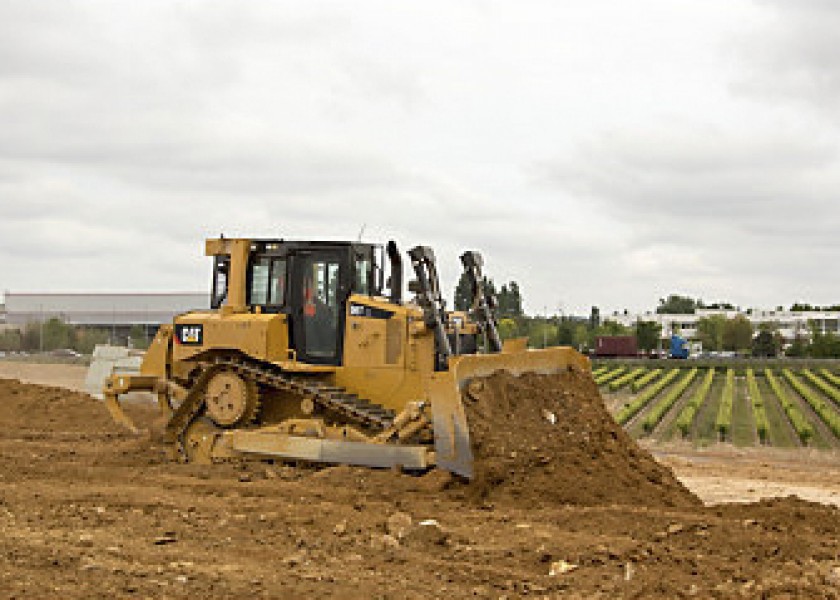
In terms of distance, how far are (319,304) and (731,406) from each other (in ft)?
86.2

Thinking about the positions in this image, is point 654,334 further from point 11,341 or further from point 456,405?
point 456,405

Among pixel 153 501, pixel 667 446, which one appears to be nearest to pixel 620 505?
pixel 153 501

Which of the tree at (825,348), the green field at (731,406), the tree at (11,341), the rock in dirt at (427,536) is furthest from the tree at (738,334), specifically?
the rock in dirt at (427,536)

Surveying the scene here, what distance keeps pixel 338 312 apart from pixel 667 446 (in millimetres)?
14741

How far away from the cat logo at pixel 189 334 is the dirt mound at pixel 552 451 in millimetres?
4587

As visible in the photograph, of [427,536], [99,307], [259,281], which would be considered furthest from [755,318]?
[427,536]

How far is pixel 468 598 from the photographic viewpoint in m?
7.48

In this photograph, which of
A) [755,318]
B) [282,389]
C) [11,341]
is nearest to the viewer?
[282,389]

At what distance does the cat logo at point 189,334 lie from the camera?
14.6m

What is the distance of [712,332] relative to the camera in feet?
366

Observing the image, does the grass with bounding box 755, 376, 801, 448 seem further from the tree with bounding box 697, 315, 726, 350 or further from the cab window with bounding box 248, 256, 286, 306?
the tree with bounding box 697, 315, 726, 350

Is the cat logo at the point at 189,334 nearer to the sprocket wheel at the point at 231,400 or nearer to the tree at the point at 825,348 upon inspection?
the sprocket wheel at the point at 231,400

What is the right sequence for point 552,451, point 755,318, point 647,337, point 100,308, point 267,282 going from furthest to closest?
point 755,318 → point 647,337 → point 100,308 → point 267,282 → point 552,451

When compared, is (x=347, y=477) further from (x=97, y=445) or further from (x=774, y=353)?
(x=774, y=353)
